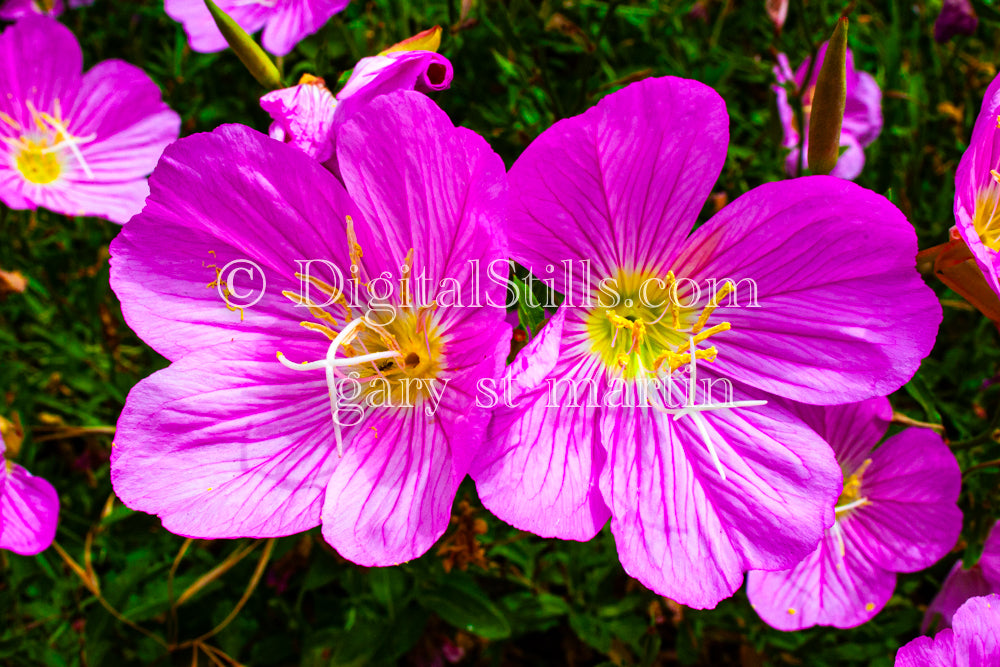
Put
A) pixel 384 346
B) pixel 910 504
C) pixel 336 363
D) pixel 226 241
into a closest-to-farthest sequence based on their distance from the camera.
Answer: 1. pixel 336 363
2. pixel 226 241
3. pixel 384 346
4. pixel 910 504

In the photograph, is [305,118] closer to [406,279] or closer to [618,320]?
[406,279]

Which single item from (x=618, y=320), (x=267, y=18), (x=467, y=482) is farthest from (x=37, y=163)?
(x=618, y=320)

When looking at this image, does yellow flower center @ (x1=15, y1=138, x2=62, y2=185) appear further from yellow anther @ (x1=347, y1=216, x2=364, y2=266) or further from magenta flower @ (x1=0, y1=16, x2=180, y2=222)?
yellow anther @ (x1=347, y1=216, x2=364, y2=266)

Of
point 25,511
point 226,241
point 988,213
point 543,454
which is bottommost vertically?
point 25,511

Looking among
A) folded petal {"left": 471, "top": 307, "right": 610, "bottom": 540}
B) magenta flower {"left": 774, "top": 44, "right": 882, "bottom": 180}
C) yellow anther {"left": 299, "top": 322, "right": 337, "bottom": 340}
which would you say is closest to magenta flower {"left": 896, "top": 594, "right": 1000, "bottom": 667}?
folded petal {"left": 471, "top": 307, "right": 610, "bottom": 540}

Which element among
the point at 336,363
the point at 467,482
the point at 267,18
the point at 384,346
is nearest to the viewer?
the point at 336,363

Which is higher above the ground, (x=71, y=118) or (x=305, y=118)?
(x=305, y=118)

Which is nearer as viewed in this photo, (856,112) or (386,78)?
(386,78)

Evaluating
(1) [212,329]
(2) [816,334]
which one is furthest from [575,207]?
(1) [212,329]
